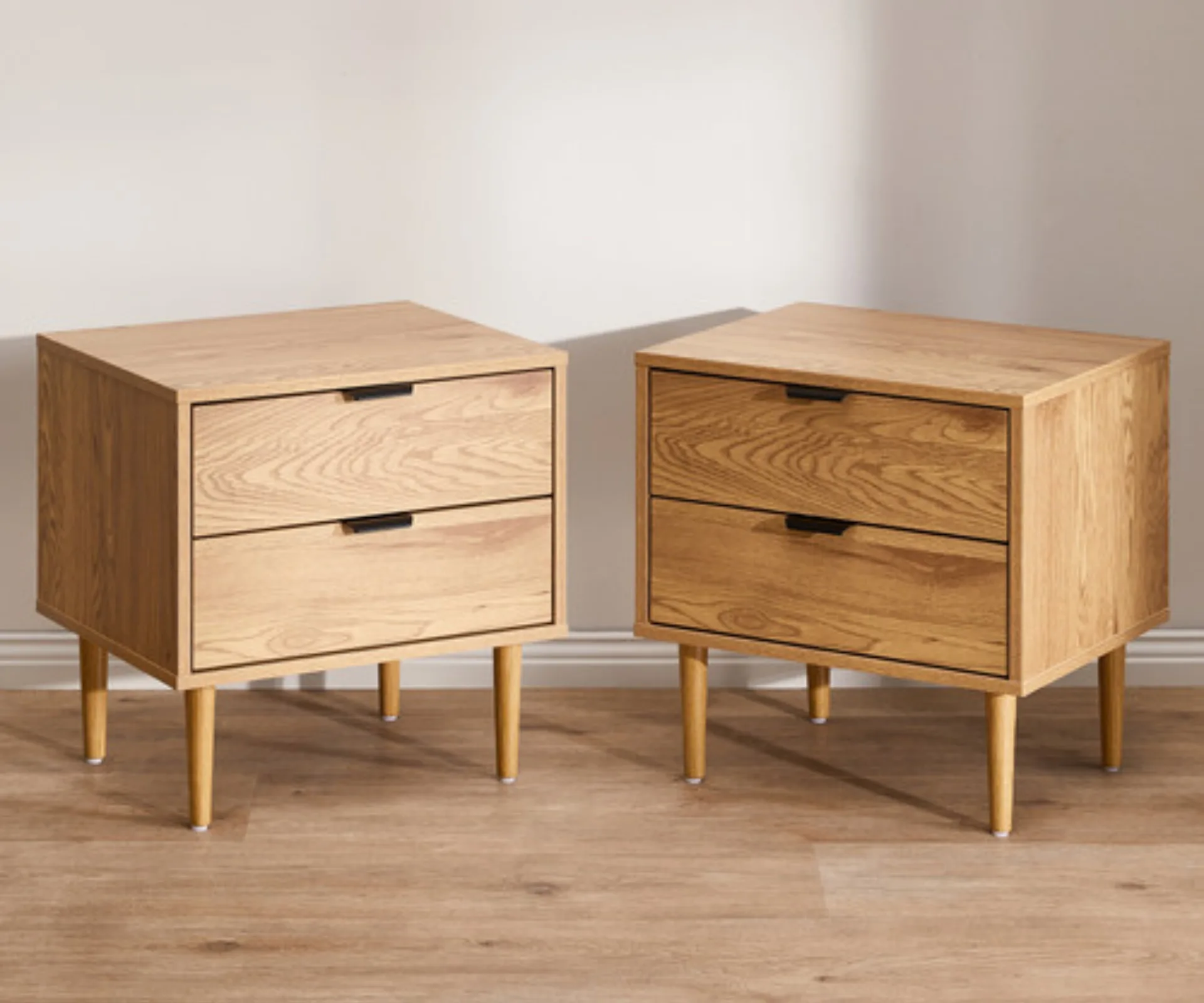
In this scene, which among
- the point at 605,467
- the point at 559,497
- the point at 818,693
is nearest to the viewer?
the point at 559,497

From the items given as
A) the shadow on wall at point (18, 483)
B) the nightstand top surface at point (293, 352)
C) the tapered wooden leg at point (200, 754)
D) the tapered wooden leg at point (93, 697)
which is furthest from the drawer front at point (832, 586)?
the shadow on wall at point (18, 483)

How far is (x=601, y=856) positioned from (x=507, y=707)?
26 cm

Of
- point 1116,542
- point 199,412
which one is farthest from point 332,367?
point 1116,542

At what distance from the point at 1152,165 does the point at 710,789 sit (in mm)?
925

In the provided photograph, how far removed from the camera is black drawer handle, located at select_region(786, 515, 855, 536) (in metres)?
2.40

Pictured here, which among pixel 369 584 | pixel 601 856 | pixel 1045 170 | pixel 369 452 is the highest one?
pixel 1045 170

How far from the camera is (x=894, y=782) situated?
8.39 ft

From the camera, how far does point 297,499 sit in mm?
2355

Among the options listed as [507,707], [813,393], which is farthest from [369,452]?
[813,393]

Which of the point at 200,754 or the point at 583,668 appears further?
the point at 583,668

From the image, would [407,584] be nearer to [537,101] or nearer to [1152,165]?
[537,101]

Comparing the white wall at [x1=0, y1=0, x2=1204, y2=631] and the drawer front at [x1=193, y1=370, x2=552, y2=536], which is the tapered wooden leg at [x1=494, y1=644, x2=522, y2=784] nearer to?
the drawer front at [x1=193, y1=370, x2=552, y2=536]

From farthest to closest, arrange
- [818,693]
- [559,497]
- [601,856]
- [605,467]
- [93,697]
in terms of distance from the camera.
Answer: [605,467] → [818,693] → [93,697] → [559,497] → [601,856]

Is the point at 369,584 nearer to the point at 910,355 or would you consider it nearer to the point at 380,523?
the point at 380,523
